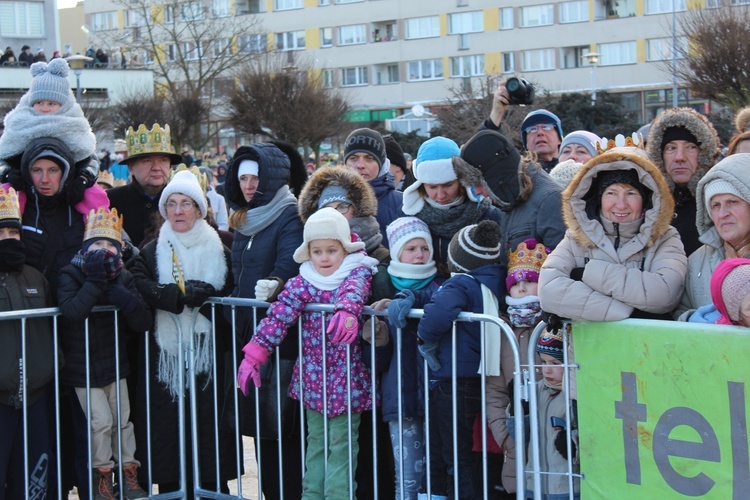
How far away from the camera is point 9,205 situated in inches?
220

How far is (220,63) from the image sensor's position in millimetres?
51156

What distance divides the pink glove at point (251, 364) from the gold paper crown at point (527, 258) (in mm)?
1508

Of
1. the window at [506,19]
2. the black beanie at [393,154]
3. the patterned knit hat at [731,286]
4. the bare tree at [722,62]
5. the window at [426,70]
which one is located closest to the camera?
the patterned knit hat at [731,286]

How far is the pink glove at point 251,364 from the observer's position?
5352mm

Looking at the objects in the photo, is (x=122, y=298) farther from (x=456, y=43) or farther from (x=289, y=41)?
(x=289, y=41)

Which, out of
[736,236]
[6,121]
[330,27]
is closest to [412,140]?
[6,121]

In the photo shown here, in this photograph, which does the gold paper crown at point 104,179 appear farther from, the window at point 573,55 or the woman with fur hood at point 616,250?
the window at point 573,55

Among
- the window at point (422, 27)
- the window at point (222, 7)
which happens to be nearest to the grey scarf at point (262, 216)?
the window at point (422, 27)

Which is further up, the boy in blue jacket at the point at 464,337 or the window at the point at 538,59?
the window at the point at 538,59

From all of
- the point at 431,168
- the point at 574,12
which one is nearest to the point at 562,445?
the point at 431,168

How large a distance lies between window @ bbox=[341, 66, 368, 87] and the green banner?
61.0m

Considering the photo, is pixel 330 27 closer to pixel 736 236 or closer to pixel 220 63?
pixel 220 63

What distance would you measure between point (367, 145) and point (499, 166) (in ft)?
5.98

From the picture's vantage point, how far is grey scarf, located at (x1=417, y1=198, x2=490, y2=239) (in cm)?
527
